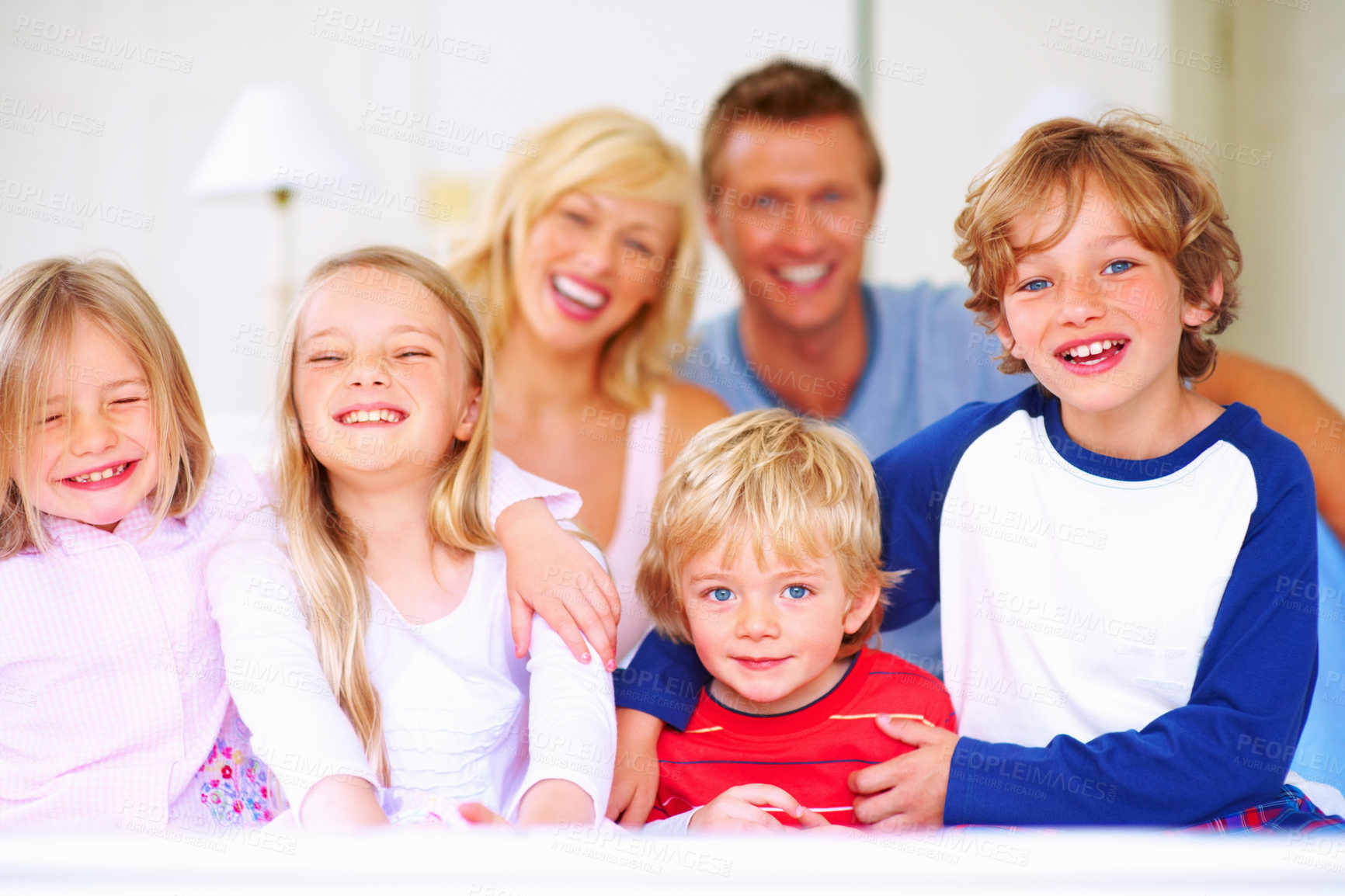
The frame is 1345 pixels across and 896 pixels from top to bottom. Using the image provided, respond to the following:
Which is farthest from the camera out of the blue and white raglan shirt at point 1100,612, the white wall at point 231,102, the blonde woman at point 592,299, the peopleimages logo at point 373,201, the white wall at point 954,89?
the peopleimages logo at point 373,201

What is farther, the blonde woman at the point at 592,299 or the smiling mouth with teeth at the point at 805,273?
the smiling mouth with teeth at the point at 805,273

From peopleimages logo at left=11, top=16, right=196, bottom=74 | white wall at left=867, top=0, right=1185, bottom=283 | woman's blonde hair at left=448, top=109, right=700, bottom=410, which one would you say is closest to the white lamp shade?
peopleimages logo at left=11, top=16, right=196, bottom=74

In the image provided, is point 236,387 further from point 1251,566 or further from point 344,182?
point 1251,566

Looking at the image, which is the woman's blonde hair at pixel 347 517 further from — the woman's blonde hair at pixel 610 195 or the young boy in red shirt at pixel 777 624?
the woman's blonde hair at pixel 610 195

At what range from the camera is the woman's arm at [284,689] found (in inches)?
44.1

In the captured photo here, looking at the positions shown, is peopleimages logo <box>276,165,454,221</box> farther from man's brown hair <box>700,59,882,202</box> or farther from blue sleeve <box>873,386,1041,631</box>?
blue sleeve <box>873,386,1041,631</box>

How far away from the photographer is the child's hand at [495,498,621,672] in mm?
1297

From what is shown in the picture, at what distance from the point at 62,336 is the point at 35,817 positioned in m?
0.55

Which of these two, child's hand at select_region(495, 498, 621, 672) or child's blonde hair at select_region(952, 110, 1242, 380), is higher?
child's blonde hair at select_region(952, 110, 1242, 380)

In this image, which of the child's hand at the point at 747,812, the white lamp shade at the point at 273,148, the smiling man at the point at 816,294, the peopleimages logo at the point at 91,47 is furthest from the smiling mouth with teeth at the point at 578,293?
the peopleimages logo at the point at 91,47

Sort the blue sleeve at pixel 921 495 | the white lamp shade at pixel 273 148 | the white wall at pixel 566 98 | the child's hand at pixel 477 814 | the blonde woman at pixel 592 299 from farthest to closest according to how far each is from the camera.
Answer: the white lamp shade at pixel 273 148, the white wall at pixel 566 98, the blonde woman at pixel 592 299, the blue sleeve at pixel 921 495, the child's hand at pixel 477 814

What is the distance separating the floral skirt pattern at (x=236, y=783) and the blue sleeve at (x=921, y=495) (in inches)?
32.7

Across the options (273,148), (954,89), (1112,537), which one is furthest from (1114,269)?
(273,148)

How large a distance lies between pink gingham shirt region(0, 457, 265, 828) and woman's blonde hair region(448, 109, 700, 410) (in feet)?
3.10
